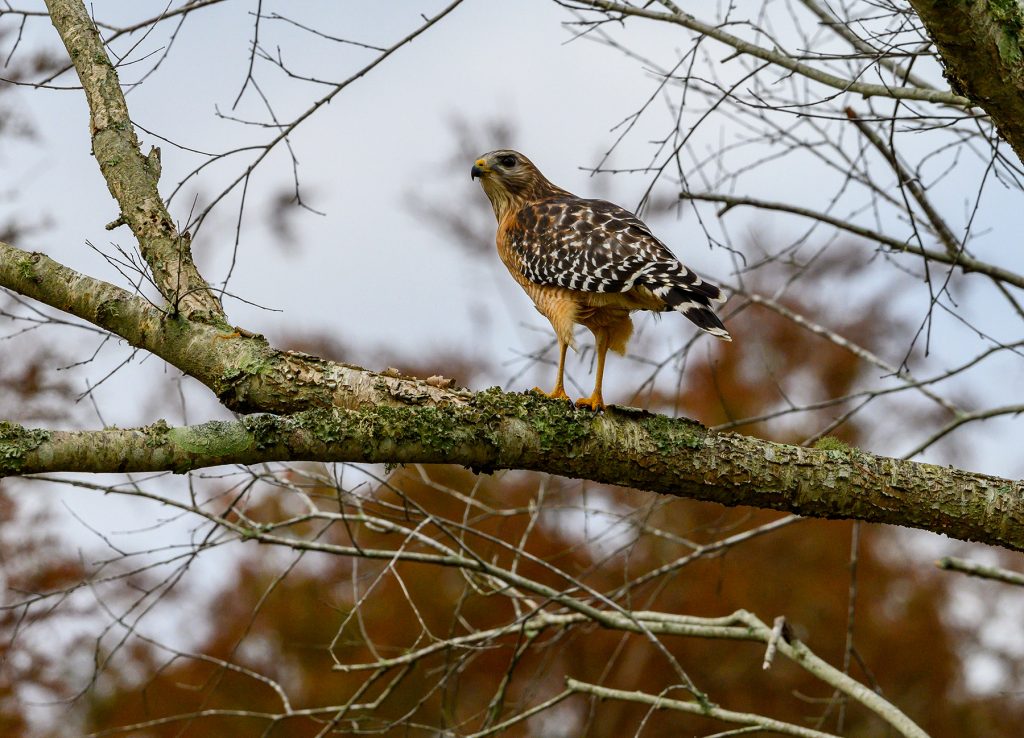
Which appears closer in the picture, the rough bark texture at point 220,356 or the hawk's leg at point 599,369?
the rough bark texture at point 220,356

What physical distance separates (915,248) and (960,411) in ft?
2.96

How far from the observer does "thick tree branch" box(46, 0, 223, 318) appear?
376 cm

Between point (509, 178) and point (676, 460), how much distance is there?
2.92 metres

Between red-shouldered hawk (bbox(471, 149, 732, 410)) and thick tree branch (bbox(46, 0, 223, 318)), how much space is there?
138 cm

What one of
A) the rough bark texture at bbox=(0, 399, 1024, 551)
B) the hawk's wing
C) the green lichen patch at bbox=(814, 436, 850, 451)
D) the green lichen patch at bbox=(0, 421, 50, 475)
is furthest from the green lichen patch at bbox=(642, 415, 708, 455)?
the green lichen patch at bbox=(0, 421, 50, 475)

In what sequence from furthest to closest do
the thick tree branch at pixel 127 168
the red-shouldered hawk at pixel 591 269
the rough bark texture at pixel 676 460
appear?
1. the red-shouldered hawk at pixel 591 269
2. the thick tree branch at pixel 127 168
3. the rough bark texture at pixel 676 460

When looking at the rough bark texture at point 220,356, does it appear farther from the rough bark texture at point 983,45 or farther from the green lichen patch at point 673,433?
the rough bark texture at point 983,45

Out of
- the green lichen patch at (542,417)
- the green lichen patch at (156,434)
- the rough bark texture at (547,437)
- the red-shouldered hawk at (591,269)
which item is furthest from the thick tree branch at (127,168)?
the red-shouldered hawk at (591,269)

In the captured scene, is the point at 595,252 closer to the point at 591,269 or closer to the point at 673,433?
the point at 591,269

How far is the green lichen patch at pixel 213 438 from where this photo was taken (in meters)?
3.11

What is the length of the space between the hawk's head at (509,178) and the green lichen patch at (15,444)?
11.6 ft

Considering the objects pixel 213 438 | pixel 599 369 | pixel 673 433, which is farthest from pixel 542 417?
pixel 599 369

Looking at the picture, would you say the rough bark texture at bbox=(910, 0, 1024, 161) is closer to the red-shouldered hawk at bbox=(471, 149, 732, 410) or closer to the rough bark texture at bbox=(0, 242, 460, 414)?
the red-shouldered hawk at bbox=(471, 149, 732, 410)

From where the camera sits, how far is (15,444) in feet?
9.53
